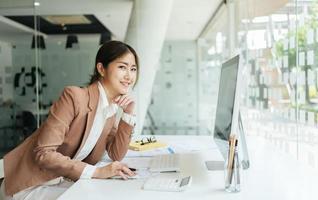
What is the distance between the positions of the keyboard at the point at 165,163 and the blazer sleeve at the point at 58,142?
13.1 inches

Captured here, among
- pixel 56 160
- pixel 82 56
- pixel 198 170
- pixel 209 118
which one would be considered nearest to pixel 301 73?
pixel 198 170

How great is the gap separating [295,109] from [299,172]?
1.96 ft

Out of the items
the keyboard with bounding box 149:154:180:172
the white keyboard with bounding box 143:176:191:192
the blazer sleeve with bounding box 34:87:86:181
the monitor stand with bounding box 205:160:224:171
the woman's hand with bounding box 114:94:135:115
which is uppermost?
the woman's hand with bounding box 114:94:135:115

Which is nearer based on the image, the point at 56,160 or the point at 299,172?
the point at 56,160

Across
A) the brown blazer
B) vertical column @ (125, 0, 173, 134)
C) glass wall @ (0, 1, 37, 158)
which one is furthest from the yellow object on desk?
glass wall @ (0, 1, 37, 158)

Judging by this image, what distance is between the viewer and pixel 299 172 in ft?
5.15

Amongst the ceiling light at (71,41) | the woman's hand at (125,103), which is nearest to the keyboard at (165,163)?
the woman's hand at (125,103)

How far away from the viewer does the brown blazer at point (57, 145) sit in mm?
1417

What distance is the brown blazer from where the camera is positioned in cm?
142

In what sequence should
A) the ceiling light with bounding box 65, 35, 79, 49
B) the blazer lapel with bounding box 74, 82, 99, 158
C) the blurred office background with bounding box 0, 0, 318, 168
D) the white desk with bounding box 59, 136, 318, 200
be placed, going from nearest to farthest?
the white desk with bounding box 59, 136, 318, 200 → the blazer lapel with bounding box 74, 82, 99, 158 → the blurred office background with bounding box 0, 0, 318, 168 → the ceiling light with bounding box 65, 35, 79, 49

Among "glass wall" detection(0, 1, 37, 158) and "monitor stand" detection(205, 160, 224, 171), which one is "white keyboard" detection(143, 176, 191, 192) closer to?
"monitor stand" detection(205, 160, 224, 171)

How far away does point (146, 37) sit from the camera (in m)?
5.36

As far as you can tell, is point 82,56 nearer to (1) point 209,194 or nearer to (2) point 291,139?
(2) point 291,139

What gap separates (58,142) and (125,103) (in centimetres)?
42
